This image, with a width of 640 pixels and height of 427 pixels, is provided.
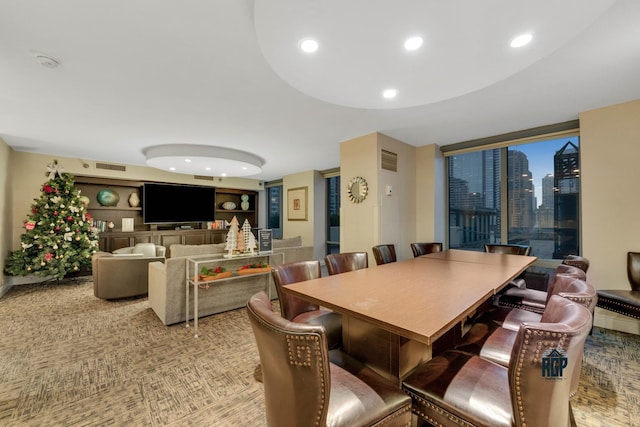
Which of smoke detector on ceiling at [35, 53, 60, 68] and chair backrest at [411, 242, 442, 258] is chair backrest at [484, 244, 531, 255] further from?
smoke detector on ceiling at [35, 53, 60, 68]

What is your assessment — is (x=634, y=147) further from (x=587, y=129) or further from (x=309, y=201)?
(x=309, y=201)

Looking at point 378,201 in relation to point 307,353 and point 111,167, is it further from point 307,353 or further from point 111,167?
point 111,167

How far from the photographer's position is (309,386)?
0.85 metres

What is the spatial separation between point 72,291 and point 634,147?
330 inches

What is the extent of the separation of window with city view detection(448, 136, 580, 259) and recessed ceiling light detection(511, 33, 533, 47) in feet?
10.7

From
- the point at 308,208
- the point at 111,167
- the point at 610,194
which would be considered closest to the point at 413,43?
the point at 610,194

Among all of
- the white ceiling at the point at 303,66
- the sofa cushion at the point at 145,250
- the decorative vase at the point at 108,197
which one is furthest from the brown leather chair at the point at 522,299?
the decorative vase at the point at 108,197

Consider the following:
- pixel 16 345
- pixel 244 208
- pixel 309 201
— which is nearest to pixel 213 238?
pixel 244 208

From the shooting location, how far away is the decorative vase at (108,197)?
6141mm

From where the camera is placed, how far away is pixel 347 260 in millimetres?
2488

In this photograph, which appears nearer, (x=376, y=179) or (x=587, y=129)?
(x=587, y=129)

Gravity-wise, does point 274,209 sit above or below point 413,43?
below

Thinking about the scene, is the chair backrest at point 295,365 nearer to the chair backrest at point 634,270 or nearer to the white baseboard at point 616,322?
the chair backrest at point 634,270

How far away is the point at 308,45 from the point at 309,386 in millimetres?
1590
